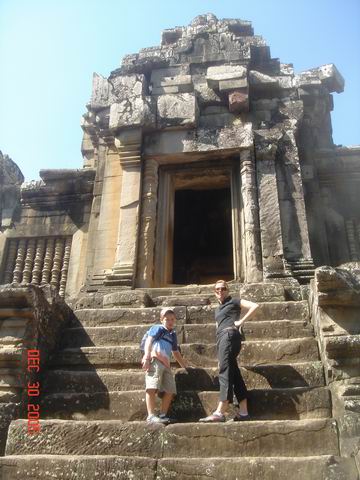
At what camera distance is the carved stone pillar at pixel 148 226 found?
7.06 m

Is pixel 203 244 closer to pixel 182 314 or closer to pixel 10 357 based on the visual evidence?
pixel 182 314

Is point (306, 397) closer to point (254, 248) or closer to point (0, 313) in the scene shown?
point (0, 313)

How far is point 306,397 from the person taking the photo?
151 inches

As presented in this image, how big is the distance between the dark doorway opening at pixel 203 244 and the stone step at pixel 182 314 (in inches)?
260

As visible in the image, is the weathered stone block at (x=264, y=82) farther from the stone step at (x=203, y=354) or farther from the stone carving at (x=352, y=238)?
the stone step at (x=203, y=354)

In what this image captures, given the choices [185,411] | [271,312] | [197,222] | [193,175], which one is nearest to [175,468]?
[185,411]

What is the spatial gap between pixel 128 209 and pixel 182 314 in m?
2.62

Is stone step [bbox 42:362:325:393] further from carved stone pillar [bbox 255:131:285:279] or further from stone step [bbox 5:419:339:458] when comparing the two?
carved stone pillar [bbox 255:131:285:279]

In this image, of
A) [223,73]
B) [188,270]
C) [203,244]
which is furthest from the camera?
[203,244]

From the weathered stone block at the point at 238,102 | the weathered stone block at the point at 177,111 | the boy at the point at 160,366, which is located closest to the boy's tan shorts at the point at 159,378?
the boy at the point at 160,366

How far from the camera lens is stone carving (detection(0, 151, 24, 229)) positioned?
904 centimetres

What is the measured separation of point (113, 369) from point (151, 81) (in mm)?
5991

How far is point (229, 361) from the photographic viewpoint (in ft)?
12.4

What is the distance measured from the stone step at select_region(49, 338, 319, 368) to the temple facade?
2044 millimetres
